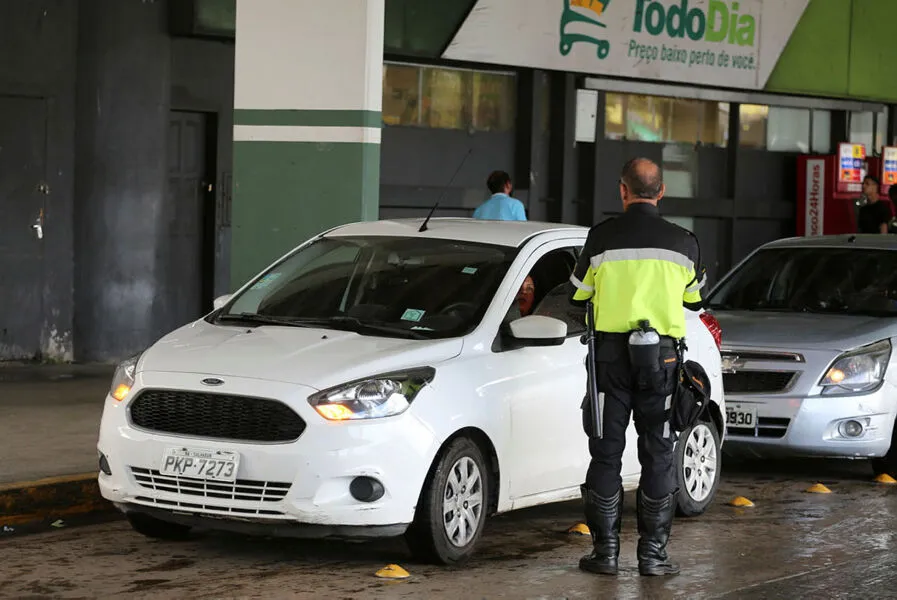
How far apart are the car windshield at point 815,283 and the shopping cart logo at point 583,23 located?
651 centimetres

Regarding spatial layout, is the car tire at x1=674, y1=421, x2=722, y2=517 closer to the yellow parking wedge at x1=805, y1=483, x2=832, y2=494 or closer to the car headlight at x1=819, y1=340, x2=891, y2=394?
the yellow parking wedge at x1=805, y1=483, x2=832, y2=494

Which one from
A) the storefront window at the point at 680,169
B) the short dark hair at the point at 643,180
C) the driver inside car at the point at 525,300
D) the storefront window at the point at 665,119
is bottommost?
the driver inside car at the point at 525,300

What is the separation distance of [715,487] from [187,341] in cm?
335

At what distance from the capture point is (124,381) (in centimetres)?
794

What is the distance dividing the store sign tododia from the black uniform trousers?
1014 centimetres

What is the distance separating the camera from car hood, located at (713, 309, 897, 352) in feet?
35.9

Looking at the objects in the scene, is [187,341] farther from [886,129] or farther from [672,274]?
[886,129]

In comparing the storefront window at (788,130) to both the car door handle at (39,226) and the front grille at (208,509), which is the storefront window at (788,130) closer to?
the car door handle at (39,226)

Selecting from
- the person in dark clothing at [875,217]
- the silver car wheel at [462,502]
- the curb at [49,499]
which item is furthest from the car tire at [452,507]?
the person in dark clothing at [875,217]

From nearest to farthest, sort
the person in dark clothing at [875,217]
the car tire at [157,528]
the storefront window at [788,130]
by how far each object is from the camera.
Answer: the car tire at [157,528] → the person in dark clothing at [875,217] → the storefront window at [788,130]

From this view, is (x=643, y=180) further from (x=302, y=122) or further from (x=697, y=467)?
(x=302, y=122)

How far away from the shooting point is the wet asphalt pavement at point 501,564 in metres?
7.38


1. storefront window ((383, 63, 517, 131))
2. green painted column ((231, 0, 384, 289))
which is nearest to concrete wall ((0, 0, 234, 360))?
storefront window ((383, 63, 517, 131))

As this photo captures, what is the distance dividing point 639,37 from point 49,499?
12021mm
